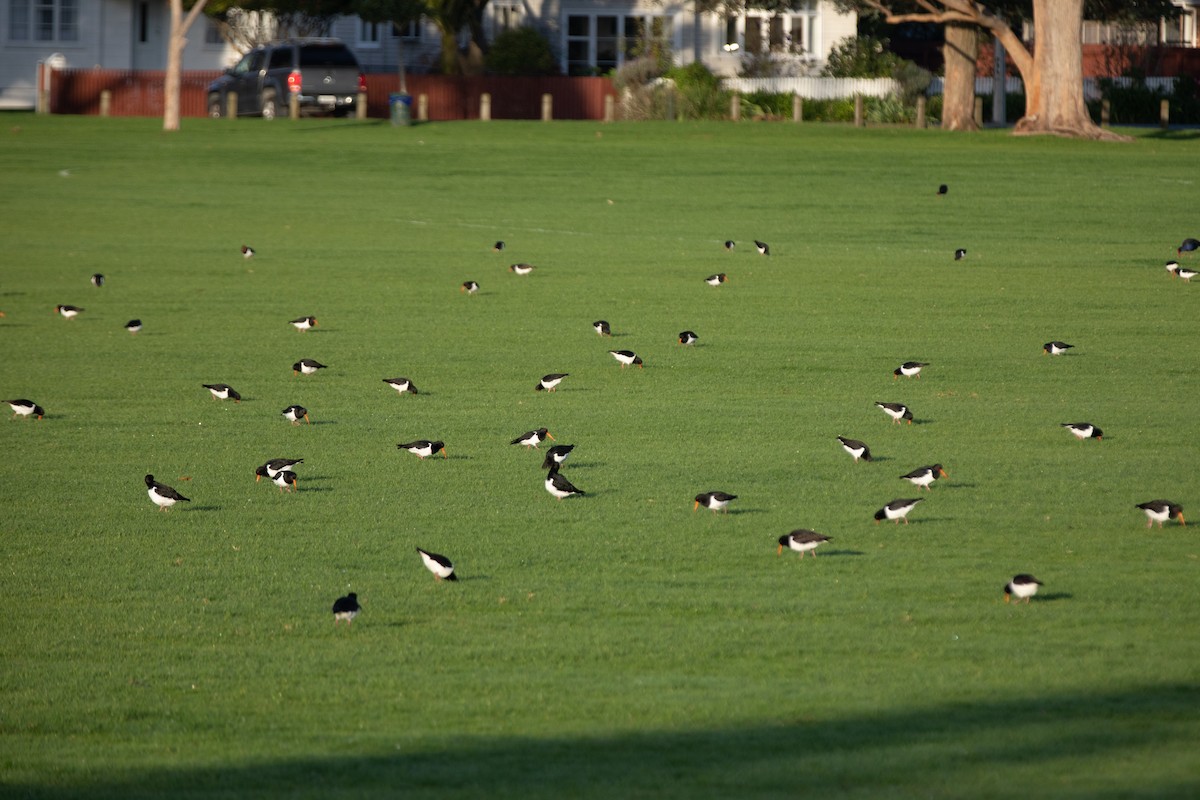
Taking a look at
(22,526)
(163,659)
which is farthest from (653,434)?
(163,659)

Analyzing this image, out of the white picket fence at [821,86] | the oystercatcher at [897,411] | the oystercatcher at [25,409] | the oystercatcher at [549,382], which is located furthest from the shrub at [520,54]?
the oystercatcher at [897,411]

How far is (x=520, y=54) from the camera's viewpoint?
61.8 metres

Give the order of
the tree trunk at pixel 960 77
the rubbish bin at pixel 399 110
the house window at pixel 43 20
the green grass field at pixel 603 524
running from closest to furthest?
the green grass field at pixel 603 524
the tree trunk at pixel 960 77
the rubbish bin at pixel 399 110
the house window at pixel 43 20

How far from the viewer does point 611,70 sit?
6291 centimetres

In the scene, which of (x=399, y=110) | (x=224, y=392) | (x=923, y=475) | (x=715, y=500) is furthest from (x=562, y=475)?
(x=399, y=110)

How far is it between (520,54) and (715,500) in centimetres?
5190

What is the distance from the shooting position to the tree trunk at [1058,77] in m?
41.7

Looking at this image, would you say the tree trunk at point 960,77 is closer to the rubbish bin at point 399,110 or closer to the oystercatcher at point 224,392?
the rubbish bin at point 399,110

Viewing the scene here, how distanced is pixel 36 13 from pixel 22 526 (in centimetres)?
5588

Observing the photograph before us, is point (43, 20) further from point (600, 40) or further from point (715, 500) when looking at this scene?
point (715, 500)

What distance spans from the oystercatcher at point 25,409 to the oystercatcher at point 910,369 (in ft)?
29.8

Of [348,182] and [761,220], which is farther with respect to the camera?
[348,182]

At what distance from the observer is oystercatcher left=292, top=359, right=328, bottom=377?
1802cm

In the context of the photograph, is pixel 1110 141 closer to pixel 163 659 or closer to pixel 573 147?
pixel 573 147
